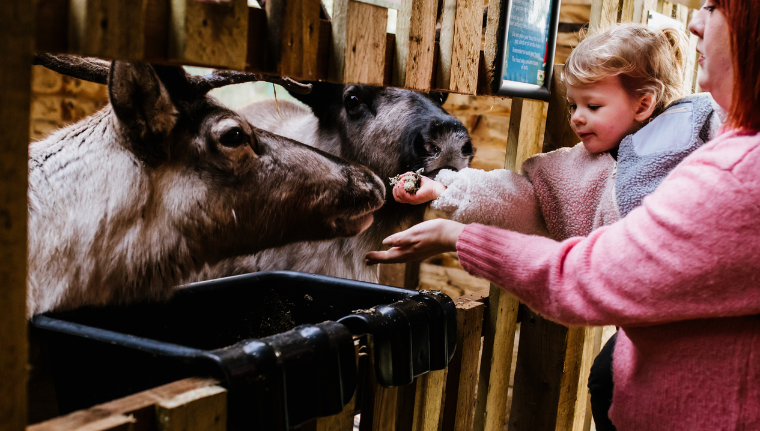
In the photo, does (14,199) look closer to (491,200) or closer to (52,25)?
(52,25)

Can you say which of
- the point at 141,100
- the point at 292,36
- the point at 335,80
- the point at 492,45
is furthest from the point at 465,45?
the point at 141,100

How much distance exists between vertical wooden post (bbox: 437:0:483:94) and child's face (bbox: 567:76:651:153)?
1.16 feet

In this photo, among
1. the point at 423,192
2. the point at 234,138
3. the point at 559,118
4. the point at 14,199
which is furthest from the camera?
the point at 559,118

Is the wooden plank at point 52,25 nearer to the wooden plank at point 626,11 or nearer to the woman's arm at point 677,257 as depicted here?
the woman's arm at point 677,257

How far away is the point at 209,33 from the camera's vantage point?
1119mm

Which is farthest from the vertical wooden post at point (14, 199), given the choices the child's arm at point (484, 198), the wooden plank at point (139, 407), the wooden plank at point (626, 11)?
the wooden plank at point (626, 11)

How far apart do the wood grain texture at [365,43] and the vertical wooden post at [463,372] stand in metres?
0.89

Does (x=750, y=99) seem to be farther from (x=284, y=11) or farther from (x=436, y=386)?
(x=436, y=386)

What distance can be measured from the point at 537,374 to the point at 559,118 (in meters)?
1.00

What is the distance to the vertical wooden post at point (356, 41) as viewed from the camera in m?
1.40

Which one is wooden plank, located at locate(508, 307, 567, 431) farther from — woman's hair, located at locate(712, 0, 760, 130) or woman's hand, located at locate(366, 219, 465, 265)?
woman's hair, located at locate(712, 0, 760, 130)

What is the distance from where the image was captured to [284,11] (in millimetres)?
1249

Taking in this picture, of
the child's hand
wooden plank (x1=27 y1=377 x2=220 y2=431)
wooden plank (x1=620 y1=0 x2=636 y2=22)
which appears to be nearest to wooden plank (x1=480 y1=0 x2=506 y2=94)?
the child's hand

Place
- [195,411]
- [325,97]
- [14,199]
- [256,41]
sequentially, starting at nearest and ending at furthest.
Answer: [14,199] < [195,411] < [256,41] < [325,97]
